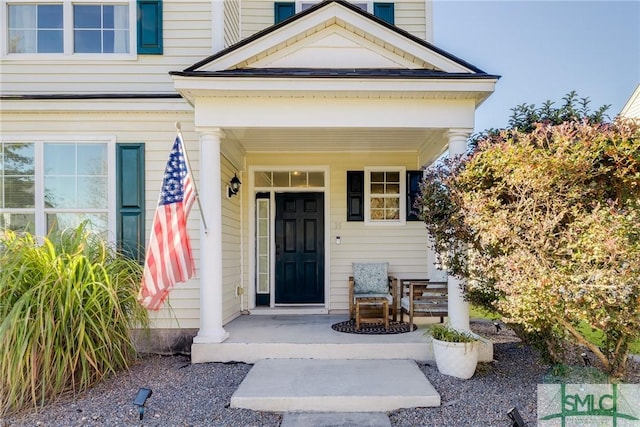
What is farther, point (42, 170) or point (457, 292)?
point (42, 170)

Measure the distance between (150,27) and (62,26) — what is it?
1.17 metres

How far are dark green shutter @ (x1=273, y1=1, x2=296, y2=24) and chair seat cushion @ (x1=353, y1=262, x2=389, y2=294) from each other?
13.2 feet

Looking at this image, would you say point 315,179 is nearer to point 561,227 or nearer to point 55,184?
point 55,184

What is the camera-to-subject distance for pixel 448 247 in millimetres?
4297

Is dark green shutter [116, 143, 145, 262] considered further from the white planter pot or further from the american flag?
the white planter pot

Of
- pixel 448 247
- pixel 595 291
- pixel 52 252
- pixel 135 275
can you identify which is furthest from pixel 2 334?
pixel 595 291

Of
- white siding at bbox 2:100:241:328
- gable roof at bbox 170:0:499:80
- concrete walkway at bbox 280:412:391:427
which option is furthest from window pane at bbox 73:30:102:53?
concrete walkway at bbox 280:412:391:427

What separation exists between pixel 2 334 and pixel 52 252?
2.77 feet

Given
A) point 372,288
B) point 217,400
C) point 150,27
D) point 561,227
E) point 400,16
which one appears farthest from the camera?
point 400,16

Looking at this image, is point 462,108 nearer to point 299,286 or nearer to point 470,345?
point 470,345

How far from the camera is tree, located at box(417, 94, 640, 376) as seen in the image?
3209 millimetres

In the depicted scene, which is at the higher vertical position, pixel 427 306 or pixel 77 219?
pixel 77 219

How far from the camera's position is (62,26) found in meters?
5.59

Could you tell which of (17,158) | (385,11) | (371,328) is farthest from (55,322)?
(385,11)
